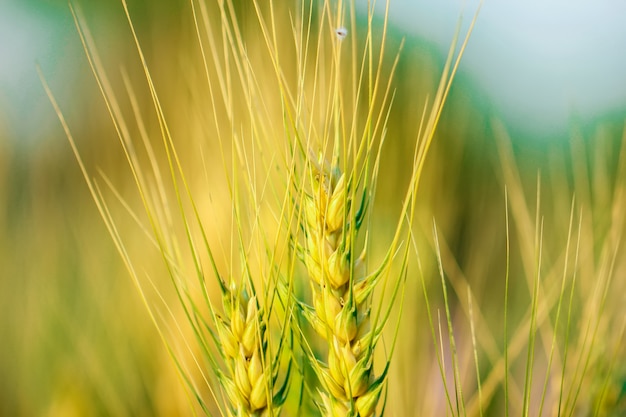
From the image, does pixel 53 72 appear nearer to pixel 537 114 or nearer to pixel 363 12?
pixel 363 12

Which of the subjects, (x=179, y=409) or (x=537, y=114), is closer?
(x=179, y=409)

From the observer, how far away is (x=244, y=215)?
0.44m

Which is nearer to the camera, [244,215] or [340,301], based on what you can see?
[340,301]

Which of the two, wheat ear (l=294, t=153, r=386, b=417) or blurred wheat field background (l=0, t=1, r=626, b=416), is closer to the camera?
wheat ear (l=294, t=153, r=386, b=417)

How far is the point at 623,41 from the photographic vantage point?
561 mm

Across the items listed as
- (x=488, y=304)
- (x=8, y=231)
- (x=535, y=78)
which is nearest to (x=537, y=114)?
(x=535, y=78)

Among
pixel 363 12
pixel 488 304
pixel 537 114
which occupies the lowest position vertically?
pixel 488 304

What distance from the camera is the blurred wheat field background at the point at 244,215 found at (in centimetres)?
47

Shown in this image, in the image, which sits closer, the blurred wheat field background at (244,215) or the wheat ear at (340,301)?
the wheat ear at (340,301)

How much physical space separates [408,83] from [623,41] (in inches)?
8.7

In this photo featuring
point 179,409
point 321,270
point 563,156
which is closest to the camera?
point 321,270

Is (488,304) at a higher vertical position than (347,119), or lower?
lower

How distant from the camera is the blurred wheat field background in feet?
1.53

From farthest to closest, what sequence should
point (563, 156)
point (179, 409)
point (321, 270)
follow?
point (563, 156)
point (179, 409)
point (321, 270)
